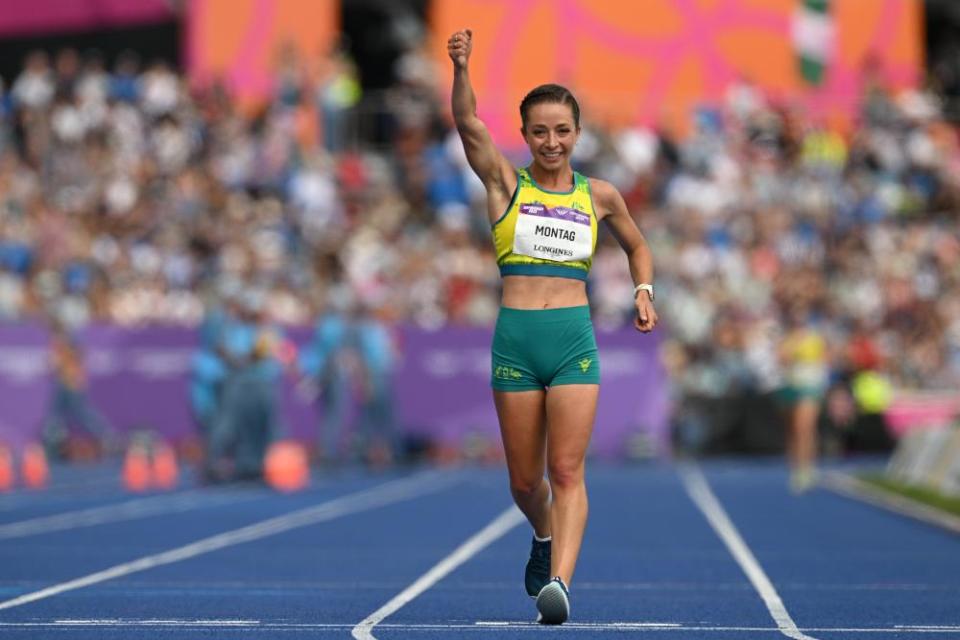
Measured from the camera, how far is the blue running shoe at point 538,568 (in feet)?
27.2

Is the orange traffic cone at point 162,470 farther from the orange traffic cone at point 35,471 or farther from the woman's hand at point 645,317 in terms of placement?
the woman's hand at point 645,317

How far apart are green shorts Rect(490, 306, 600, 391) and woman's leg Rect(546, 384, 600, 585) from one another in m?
0.06

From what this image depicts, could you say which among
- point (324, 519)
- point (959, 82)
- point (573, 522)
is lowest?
point (324, 519)

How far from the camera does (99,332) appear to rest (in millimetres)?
25953

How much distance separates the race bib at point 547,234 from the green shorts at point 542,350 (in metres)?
0.24

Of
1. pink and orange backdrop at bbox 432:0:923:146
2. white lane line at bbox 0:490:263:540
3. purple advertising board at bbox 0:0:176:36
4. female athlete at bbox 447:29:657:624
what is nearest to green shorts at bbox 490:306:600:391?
female athlete at bbox 447:29:657:624

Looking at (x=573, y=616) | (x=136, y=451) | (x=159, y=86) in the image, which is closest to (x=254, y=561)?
(x=573, y=616)

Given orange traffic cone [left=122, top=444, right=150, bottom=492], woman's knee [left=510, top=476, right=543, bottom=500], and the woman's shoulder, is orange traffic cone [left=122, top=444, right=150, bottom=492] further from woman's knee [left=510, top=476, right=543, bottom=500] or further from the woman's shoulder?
the woman's shoulder

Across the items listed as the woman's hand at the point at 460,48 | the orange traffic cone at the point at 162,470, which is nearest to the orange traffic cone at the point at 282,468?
the orange traffic cone at the point at 162,470

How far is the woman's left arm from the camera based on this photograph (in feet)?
26.0

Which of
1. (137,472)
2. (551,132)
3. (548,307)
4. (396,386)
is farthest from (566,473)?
(396,386)

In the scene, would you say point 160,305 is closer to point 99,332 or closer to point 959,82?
point 99,332

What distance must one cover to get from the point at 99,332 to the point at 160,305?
58.0 inches

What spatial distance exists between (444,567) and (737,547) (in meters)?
2.55
